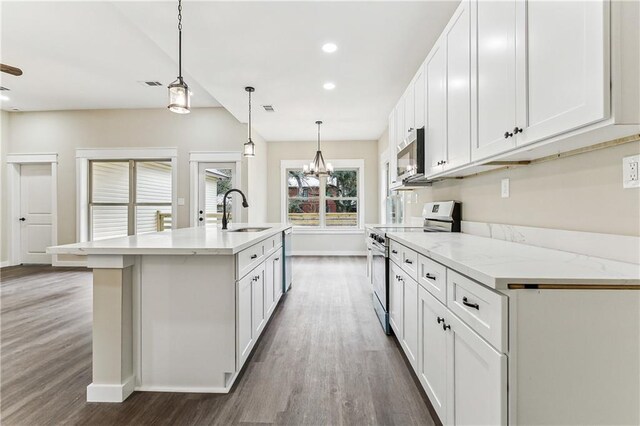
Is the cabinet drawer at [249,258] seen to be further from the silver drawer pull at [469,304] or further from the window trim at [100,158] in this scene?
the window trim at [100,158]

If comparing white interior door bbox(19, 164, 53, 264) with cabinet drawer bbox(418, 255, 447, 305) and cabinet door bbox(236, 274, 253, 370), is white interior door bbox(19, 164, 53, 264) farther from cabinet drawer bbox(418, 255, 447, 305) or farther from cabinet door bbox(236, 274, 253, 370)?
cabinet drawer bbox(418, 255, 447, 305)

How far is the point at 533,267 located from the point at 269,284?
2.20 metres

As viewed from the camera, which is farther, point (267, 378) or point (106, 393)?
point (267, 378)

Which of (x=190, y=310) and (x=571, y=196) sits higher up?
(x=571, y=196)

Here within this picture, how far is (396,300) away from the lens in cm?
229

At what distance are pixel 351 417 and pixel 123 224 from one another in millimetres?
6031

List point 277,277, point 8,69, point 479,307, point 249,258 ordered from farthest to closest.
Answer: point 277,277 < point 8,69 < point 249,258 < point 479,307

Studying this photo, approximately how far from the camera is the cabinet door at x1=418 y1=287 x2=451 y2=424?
133 cm

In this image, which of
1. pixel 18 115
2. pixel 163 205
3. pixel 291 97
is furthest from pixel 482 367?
pixel 18 115

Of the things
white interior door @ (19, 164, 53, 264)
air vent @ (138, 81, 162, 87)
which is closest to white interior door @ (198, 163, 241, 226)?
air vent @ (138, 81, 162, 87)

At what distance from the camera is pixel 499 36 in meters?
1.44

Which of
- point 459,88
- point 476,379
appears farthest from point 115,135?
point 476,379

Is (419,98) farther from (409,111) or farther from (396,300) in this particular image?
(396,300)

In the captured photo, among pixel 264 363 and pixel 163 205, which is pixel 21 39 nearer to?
pixel 163 205
